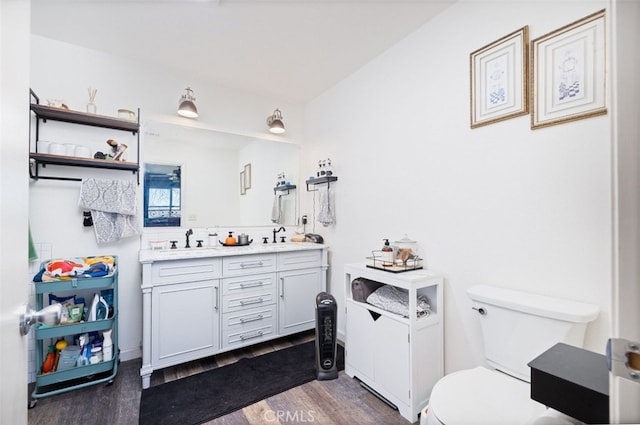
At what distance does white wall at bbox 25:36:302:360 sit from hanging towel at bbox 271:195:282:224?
81 centimetres

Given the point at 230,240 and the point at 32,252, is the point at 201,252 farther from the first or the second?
the point at 32,252

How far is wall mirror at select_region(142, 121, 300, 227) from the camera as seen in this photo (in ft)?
8.38

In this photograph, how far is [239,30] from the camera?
2055mm

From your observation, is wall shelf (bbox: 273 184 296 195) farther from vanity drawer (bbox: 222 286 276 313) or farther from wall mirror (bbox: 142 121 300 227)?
vanity drawer (bbox: 222 286 276 313)

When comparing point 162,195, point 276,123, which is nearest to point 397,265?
point 276,123

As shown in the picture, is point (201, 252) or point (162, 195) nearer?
point (201, 252)

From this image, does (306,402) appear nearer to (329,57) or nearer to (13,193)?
(13,193)

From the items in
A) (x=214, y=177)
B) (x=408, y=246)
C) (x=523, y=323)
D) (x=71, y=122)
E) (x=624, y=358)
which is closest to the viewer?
(x=624, y=358)

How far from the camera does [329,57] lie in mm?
2420

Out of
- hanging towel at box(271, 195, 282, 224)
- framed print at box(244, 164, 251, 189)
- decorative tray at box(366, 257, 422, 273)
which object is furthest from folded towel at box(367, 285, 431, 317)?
framed print at box(244, 164, 251, 189)

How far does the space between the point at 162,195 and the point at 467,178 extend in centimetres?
250

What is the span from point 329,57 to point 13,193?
2316 mm

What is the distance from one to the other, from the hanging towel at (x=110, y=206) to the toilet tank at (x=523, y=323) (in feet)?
8.33

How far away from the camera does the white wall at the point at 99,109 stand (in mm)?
2121
